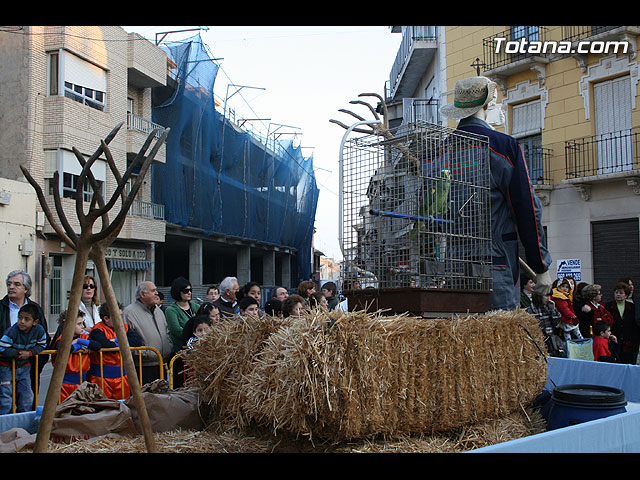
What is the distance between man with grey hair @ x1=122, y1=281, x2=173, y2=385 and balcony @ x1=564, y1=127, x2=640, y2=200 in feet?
42.1

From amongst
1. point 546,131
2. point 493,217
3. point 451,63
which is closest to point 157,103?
point 451,63

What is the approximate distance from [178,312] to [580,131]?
13578 mm

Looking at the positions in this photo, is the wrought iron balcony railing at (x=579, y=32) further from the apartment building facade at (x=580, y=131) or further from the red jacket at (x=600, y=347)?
the red jacket at (x=600, y=347)

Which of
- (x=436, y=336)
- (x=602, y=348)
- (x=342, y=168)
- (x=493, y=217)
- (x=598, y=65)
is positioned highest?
(x=598, y=65)

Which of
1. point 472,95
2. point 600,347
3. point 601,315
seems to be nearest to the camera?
point 472,95

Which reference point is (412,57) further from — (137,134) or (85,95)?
(85,95)

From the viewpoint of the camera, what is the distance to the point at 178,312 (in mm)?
6633

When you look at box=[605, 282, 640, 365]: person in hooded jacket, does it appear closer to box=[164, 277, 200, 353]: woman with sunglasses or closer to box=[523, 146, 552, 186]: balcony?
box=[164, 277, 200, 353]: woman with sunglasses

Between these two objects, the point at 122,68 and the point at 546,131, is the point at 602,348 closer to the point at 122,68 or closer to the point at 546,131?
the point at 546,131

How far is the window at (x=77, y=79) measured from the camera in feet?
66.4

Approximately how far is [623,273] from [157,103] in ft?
66.9

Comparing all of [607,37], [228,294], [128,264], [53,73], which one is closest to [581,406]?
[228,294]
